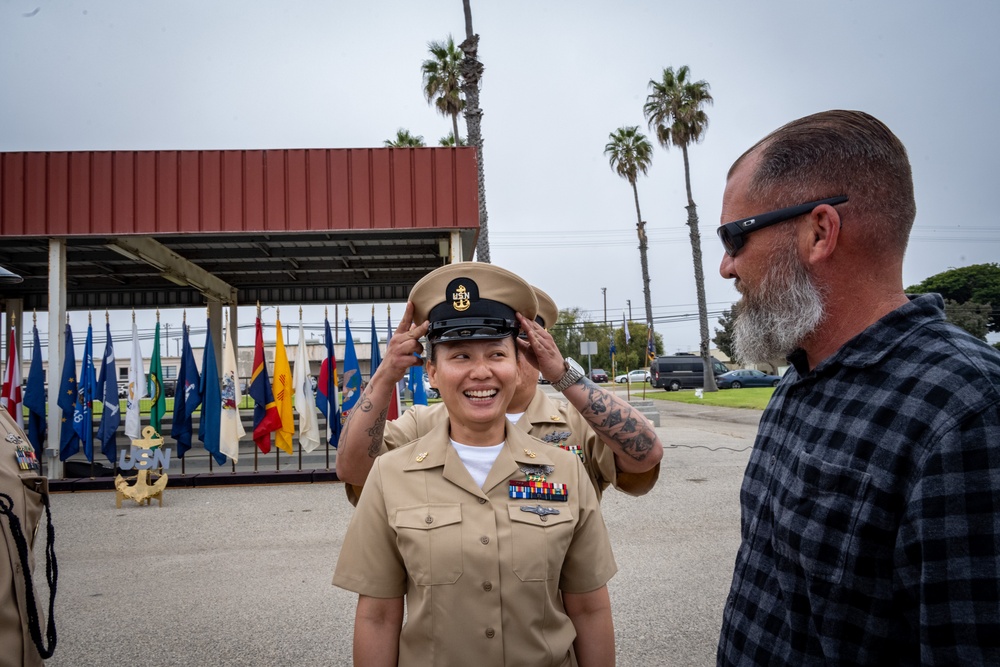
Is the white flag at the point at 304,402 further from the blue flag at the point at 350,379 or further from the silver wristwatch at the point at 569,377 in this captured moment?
the silver wristwatch at the point at 569,377

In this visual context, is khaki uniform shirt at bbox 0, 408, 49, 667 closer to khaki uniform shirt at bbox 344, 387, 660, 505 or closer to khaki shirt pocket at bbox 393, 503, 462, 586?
khaki uniform shirt at bbox 344, 387, 660, 505

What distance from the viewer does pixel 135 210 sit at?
942 cm

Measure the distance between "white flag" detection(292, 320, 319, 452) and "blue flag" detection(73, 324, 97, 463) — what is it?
3009mm

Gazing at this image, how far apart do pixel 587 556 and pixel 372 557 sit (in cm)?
66

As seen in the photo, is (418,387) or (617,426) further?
(418,387)

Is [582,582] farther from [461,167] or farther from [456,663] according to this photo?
[461,167]

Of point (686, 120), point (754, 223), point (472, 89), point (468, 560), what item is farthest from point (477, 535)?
point (686, 120)

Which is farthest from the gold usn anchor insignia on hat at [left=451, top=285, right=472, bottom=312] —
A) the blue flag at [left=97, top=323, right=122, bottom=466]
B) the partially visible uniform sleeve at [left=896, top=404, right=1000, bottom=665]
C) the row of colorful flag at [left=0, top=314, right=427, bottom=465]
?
the blue flag at [left=97, top=323, right=122, bottom=466]

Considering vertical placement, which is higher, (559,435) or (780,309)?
(780,309)

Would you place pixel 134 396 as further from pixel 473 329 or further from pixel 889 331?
pixel 889 331

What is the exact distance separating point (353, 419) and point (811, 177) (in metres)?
1.73

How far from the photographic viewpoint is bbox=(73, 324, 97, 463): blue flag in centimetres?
942

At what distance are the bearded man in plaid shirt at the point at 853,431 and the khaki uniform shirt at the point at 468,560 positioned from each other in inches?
19.3

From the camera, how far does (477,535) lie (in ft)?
6.07
